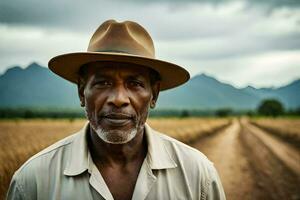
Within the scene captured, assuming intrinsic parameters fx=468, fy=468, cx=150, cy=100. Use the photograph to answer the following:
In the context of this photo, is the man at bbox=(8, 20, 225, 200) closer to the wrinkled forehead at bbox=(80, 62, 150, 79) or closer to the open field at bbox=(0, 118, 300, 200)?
the wrinkled forehead at bbox=(80, 62, 150, 79)

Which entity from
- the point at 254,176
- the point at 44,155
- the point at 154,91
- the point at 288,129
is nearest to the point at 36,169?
the point at 44,155

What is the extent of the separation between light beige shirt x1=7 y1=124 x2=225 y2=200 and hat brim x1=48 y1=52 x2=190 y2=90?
30cm

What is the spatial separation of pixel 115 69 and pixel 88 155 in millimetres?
396

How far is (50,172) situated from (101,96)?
39 centimetres

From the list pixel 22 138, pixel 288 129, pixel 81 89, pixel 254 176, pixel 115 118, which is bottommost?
pixel 254 176

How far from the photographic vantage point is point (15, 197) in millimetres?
1948

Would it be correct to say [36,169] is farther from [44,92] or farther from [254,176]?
[254,176]

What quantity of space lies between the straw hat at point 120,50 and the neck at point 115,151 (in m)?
0.32

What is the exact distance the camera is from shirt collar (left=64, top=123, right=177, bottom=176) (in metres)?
1.98

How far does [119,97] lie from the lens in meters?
1.99

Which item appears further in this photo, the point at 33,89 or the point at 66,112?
A: the point at 66,112

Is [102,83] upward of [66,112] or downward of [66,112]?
upward

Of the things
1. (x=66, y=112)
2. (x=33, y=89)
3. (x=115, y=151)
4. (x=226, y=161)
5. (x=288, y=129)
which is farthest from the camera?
(x=288, y=129)

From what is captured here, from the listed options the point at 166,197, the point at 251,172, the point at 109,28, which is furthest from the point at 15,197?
the point at 251,172
